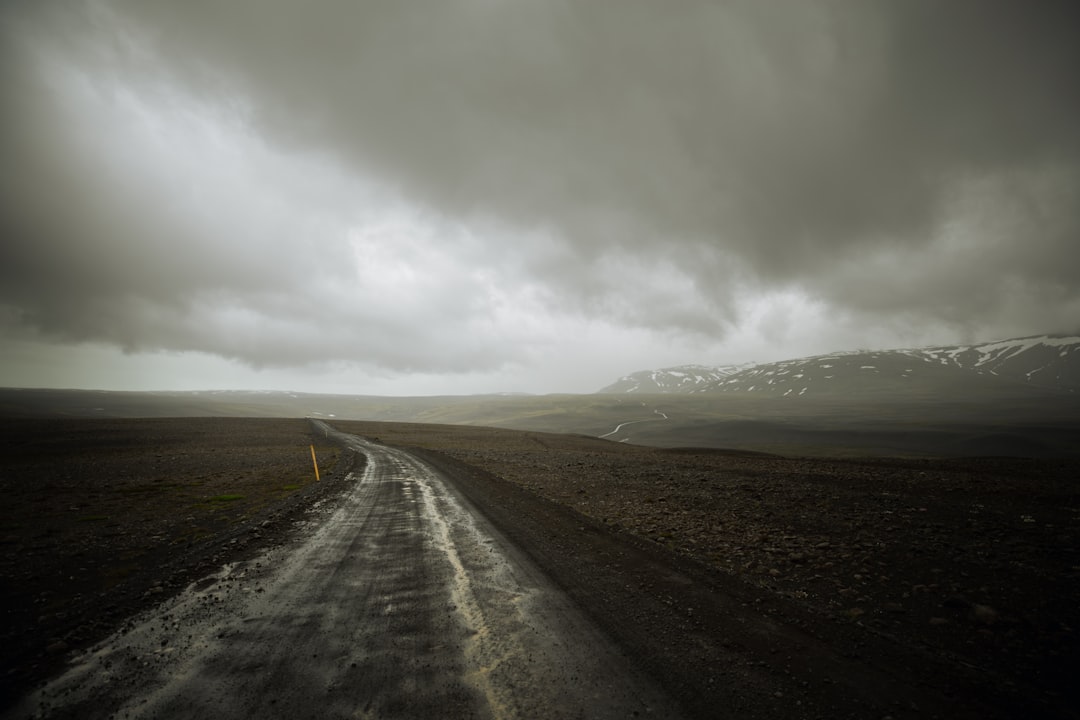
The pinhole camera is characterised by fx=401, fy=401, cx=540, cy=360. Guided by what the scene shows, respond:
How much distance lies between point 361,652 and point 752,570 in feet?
25.8

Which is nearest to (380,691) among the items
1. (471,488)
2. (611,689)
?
(611,689)

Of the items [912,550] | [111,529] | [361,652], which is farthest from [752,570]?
[111,529]

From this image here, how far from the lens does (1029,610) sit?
264 inches

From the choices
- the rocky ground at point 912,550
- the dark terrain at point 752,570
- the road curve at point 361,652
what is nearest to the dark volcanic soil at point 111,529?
the dark terrain at point 752,570

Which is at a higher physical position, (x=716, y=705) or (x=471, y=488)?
(x=716, y=705)

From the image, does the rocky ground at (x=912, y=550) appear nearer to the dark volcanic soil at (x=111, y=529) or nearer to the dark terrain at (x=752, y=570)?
the dark terrain at (x=752, y=570)

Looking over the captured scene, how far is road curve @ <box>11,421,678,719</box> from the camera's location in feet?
14.4

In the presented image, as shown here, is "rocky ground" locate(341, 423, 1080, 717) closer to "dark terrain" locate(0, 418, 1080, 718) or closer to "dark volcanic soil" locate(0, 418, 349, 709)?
"dark terrain" locate(0, 418, 1080, 718)

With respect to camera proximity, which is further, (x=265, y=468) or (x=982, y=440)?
(x=982, y=440)

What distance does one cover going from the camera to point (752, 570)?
8805 millimetres

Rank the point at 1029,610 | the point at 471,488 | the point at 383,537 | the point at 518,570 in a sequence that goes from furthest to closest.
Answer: the point at 471,488 → the point at 383,537 → the point at 518,570 → the point at 1029,610

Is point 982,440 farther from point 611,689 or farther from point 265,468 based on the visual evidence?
point 265,468

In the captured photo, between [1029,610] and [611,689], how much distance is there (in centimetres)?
760

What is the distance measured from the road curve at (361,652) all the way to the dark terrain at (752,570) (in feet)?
1.99
